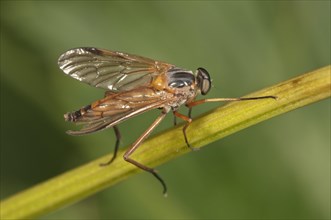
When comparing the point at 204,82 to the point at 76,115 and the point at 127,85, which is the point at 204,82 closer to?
the point at 127,85

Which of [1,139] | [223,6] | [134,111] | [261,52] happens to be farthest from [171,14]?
[1,139]

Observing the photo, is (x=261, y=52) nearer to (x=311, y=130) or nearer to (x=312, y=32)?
(x=312, y=32)

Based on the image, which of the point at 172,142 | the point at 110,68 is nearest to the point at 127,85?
the point at 110,68

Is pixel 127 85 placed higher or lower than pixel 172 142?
higher

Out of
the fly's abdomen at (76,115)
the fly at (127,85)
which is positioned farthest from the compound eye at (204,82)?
the fly's abdomen at (76,115)

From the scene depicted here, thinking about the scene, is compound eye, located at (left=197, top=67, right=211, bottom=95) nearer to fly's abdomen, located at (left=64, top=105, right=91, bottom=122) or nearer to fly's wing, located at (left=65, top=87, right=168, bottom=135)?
fly's wing, located at (left=65, top=87, right=168, bottom=135)

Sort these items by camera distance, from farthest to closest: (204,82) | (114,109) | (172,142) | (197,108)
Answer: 1. (197,108)
2. (204,82)
3. (114,109)
4. (172,142)
